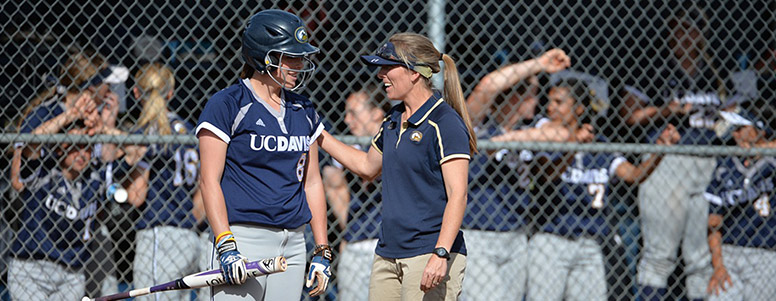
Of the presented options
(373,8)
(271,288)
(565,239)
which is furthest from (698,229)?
(271,288)

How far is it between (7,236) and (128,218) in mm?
Result: 760

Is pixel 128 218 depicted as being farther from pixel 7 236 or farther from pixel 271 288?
pixel 271 288

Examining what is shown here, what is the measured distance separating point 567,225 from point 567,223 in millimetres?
11

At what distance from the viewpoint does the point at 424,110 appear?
3.04 meters

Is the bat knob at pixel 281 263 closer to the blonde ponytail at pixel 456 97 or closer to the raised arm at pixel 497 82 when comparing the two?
the blonde ponytail at pixel 456 97

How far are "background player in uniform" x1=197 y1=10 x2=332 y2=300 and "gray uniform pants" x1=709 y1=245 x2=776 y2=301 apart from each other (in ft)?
9.93

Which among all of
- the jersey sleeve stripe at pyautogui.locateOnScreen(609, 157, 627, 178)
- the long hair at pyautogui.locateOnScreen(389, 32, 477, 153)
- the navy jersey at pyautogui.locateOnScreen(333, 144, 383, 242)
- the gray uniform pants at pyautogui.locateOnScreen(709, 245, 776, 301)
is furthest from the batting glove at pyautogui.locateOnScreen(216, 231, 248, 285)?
the gray uniform pants at pyautogui.locateOnScreen(709, 245, 776, 301)

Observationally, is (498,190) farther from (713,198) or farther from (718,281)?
(718,281)

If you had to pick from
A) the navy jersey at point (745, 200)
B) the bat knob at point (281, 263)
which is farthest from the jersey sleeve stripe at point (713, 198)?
the bat knob at point (281, 263)

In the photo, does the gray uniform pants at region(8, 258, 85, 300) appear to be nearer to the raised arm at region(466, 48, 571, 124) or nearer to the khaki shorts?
the khaki shorts

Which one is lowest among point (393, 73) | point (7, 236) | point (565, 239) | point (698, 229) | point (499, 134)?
point (698, 229)

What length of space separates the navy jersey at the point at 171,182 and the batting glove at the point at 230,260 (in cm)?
199

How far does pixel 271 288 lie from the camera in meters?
2.80

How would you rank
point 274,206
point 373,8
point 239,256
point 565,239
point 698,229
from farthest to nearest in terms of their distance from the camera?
point 373,8 < point 698,229 < point 565,239 < point 274,206 < point 239,256
